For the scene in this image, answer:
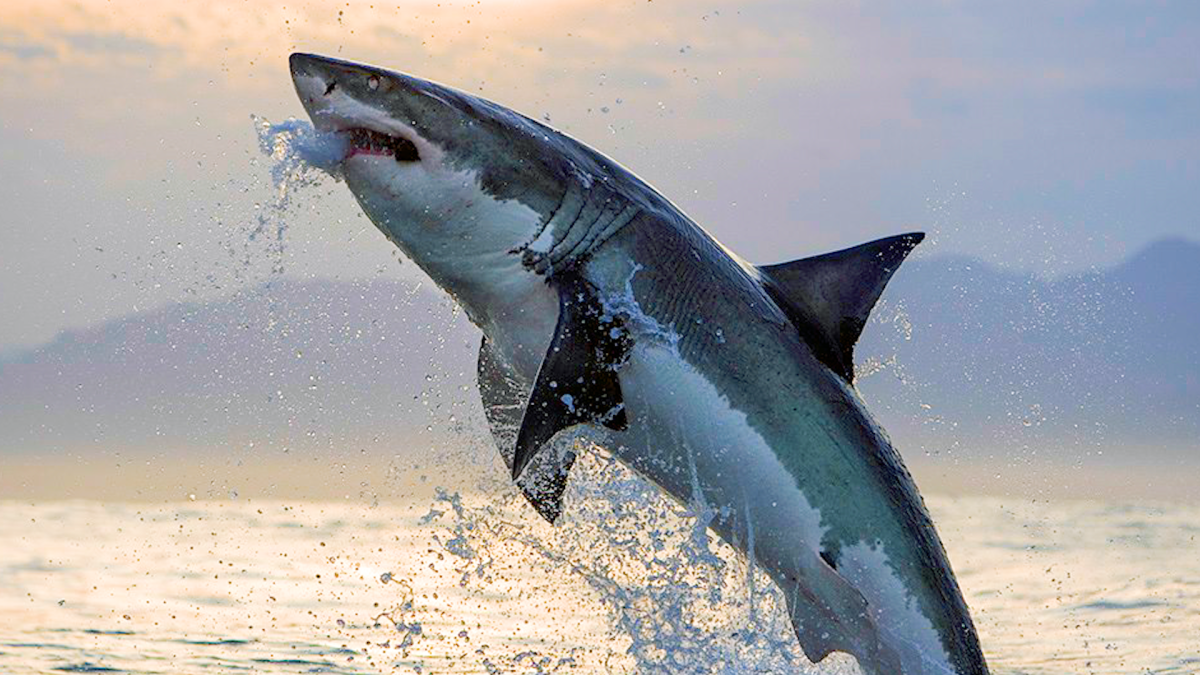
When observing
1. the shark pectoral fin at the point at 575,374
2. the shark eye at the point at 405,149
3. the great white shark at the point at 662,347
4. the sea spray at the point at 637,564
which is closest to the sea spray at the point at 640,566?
the sea spray at the point at 637,564

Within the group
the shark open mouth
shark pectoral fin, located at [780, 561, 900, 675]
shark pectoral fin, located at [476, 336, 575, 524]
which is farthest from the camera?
shark pectoral fin, located at [476, 336, 575, 524]

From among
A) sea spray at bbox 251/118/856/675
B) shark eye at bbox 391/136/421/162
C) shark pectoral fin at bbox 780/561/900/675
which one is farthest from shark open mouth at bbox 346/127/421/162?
shark pectoral fin at bbox 780/561/900/675

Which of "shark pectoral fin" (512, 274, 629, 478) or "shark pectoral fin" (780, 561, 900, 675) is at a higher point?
"shark pectoral fin" (512, 274, 629, 478)

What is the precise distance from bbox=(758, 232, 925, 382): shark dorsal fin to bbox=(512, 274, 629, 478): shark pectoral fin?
1196mm

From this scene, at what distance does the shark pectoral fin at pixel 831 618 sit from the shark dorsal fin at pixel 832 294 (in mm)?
1182

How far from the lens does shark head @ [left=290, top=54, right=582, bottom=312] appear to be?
700cm

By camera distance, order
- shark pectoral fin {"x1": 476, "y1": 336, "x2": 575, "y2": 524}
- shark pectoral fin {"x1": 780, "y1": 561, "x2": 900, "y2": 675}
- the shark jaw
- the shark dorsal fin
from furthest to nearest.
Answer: shark pectoral fin {"x1": 476, "y1": 336, "x2": 575, "y2": 524} → the shark dorsal fin → shark pectoral fin {"x1": 780, "y1": 561, "x2": 900, "y2": 675} → the shark jaw

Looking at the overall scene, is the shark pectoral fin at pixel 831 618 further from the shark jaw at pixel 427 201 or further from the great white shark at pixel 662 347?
the shark jaw at pixel 427 201

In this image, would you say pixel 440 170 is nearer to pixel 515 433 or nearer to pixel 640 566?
pixel 515 433

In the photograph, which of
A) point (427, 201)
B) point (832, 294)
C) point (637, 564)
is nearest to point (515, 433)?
point (637, 564)

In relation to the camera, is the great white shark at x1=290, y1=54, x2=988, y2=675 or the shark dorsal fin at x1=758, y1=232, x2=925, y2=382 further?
the shark dorsal fin at x1=758, y1=232, x2=925, y2=382

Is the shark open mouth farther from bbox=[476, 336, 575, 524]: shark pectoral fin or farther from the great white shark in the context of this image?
bbox=[476, 336, 575, 524]: shark pectoral fin

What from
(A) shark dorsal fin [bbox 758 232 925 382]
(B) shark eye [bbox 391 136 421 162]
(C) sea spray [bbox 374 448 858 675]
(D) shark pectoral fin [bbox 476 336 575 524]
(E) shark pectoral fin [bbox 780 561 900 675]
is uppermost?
(B) shark eye [bbox 391 136 421 162]

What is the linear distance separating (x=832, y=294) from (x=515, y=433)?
6.51 feet
